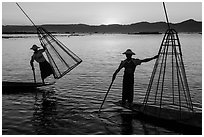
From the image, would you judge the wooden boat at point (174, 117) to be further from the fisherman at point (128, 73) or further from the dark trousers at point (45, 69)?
the dark trousers at point (45, 69)

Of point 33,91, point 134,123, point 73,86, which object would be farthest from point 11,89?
point 134,123

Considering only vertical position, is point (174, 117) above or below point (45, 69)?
below

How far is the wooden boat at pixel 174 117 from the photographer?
736 centimetres

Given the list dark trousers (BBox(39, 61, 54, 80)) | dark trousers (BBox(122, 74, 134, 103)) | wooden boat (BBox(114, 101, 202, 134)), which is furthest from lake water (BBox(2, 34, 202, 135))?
dark trousers (BBox(39, 61, 54, 80))

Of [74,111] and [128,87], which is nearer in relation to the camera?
[128,87]

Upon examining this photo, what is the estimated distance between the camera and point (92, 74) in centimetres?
1711

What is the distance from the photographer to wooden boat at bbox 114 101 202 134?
7.36m

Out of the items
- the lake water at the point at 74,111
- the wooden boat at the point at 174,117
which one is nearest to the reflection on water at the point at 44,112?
the lake water at the point at 74,111

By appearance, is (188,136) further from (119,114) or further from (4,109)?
(4,109)

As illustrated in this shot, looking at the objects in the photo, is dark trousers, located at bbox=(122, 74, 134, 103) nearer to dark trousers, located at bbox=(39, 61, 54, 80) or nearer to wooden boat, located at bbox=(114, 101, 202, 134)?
wooden boat, located at bbox=(114, 101, 202, 134)

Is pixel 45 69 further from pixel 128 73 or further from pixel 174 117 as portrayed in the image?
pixel 174 117

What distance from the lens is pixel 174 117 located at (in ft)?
25.8

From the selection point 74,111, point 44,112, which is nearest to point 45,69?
point 44,112

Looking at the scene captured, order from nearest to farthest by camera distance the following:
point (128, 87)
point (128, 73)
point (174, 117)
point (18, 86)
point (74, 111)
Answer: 1. point (174, 117)
2. point (128, 73)
3. point (128, 87)
4. point (74, 111)
5. point (18, 86)
